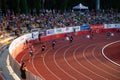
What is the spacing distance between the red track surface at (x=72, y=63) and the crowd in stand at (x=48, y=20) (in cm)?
367

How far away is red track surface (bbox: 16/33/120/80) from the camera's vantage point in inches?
831

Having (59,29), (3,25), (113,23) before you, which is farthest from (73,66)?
(113,23)

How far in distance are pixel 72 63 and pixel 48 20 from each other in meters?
16.8

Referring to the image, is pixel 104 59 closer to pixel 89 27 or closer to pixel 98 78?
pixel 98 78

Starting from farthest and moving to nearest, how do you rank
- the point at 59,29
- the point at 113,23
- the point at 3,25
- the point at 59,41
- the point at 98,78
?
1. the point at 113,23
2. the point at 59,29
3. the point at 59,41
4. the point at 3,25
5. the point at 98,78

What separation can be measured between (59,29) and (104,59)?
14.4 m

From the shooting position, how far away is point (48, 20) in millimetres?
40750

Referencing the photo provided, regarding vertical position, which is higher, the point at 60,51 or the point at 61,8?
the point at 61,8

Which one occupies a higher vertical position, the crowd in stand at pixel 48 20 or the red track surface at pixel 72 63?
the crowd in stand at pixel 48 20

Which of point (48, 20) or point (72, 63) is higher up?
point (48, 20)

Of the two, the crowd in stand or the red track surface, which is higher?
the crowd in stand

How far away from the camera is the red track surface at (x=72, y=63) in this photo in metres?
21.1

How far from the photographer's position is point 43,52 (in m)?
29.4

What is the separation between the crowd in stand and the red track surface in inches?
144
